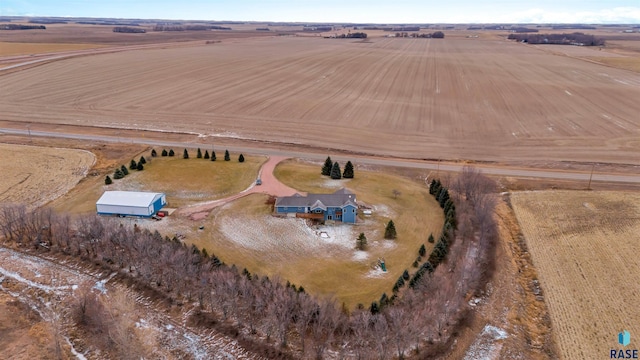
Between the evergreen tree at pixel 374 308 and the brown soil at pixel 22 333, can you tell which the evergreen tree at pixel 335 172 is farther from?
the brown soil at pixel 22 333

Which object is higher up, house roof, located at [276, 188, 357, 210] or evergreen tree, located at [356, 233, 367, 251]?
house roof, located at [276, 188, 357, 210]

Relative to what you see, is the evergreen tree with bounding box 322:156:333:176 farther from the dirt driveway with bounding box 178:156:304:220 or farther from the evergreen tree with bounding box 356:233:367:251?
the evergreen tree with bounding box 356:233:367:251

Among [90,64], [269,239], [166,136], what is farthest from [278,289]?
[90,64]

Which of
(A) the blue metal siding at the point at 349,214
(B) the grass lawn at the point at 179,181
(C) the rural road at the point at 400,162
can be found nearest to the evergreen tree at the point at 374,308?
(A) the blue metal siding at the point at 349,214

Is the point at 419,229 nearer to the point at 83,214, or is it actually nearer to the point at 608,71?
the point at 83,214

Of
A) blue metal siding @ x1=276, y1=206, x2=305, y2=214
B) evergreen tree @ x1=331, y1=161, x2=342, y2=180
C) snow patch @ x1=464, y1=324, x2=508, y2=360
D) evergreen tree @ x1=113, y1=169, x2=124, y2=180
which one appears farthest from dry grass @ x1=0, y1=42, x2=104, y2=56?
snow patch @ x1=464, y1=324, x2=508, y2=360

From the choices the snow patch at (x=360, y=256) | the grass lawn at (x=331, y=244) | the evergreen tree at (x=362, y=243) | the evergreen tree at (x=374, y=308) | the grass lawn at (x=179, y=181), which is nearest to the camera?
the evergreen tree at (x=374, y=308)
